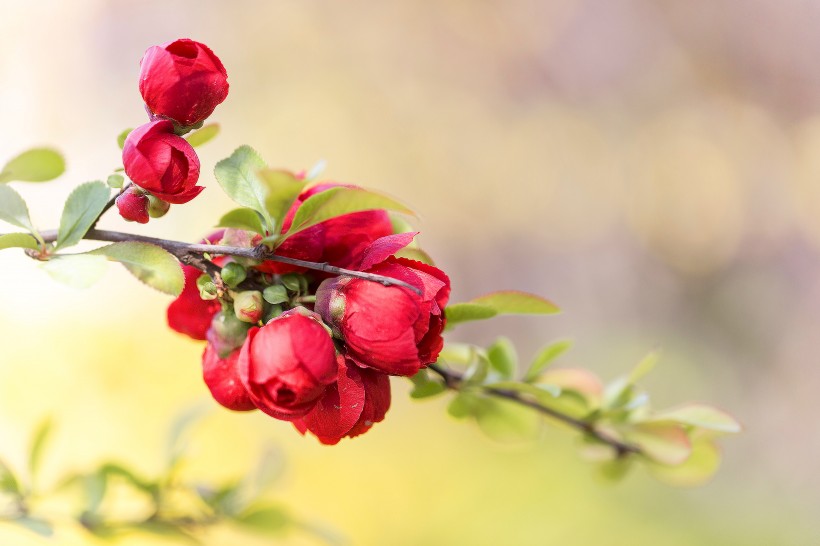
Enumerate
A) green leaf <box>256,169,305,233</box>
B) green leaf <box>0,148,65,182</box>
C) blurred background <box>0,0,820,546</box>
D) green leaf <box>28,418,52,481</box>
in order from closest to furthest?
1. green leaf <box>256,169,305,233</box>
2. green leaf <box>0,148,65,182</box>
3. green leaf <box>28,418,52,481</box>
4. blurred background <box>0,0,820,546</box>

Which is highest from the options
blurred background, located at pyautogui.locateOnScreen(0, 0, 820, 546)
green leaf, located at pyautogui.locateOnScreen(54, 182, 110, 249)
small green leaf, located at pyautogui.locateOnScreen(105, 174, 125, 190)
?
blurred background, located at pyautogui.locateOnScreen(0, 0, 820, 546)

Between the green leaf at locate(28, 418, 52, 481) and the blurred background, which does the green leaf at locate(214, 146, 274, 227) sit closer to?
the green leaf at locate(28, 418, 52, 481)

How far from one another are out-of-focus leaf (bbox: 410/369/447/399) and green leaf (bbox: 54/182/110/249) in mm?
153

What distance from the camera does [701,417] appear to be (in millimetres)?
426

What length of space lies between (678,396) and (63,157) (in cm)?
164

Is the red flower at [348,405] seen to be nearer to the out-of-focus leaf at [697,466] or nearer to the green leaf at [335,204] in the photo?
the green leaf at [335,204]

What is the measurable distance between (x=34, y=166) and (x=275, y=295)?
0.47 feet

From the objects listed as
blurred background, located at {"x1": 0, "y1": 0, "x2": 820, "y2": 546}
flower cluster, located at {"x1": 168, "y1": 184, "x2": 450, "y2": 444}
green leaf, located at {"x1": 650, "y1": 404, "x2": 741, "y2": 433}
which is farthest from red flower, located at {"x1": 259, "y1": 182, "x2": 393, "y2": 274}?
blurred background, located at {"x1": 0, "y1": 0, "x2": 820, "y2": 546}

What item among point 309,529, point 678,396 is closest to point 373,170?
point 678,396

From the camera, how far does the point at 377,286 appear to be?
27cm

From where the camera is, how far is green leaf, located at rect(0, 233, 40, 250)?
0.88ft

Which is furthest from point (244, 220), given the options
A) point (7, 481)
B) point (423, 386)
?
point (7, 481)

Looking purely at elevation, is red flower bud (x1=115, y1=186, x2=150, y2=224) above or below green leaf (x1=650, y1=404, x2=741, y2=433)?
below

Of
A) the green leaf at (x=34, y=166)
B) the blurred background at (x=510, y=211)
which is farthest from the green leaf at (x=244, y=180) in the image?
the blurred background at (x=510, y=211)
